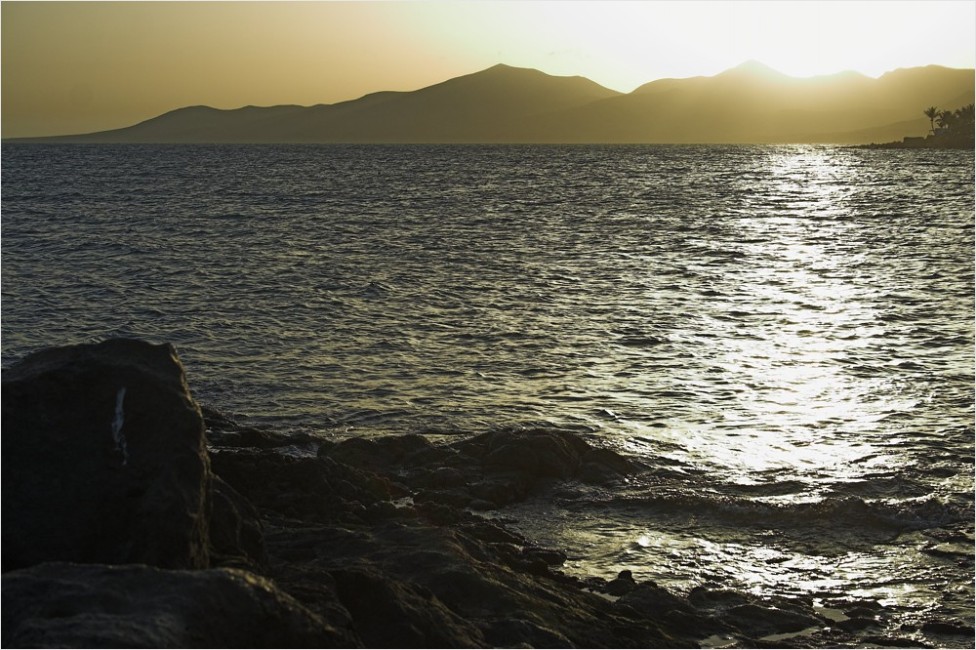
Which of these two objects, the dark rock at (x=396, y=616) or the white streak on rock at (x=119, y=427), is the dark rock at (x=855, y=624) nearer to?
the dark rock at (x=396, y=616)

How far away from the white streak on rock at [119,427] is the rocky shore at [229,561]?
0.01 metres

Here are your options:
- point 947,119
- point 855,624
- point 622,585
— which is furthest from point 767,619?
→ point 947,119

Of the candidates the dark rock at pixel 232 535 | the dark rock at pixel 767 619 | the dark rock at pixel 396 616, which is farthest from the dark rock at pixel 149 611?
the dark rock at pixel 767 619

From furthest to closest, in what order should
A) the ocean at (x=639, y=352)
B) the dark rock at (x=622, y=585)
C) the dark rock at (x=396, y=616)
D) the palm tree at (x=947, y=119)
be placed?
the palm tree at (x=947, y=119), the ocean at (x=639, y=352), the dark rock at (x=622, y=585), the dark rock at (x=396, y=616)

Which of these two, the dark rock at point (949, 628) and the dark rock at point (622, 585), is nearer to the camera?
the dark rock at point (949, 628)

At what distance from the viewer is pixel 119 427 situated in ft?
21.9

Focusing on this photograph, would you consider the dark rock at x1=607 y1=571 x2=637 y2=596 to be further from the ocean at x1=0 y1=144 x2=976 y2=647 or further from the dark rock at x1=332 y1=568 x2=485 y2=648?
the dark rock at x1=332 y1=568 x2=485 y2=648

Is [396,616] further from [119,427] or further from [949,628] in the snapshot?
[949,628]

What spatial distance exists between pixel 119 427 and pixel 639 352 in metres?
14.3

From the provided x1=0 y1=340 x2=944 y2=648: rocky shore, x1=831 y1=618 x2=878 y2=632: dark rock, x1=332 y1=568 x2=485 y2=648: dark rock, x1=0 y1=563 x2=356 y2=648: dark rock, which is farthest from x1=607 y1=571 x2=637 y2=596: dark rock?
x1=0 y1=563 x2=356 y2=648: dark rock

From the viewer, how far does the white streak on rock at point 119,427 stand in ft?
21.6

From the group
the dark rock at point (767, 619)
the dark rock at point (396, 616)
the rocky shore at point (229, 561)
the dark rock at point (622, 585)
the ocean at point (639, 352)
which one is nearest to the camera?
the rocky shore at point (229, 561)

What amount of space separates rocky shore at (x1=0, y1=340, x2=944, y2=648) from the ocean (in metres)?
0.97

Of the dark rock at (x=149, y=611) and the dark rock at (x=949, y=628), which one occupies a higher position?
the dark rock at (x=149, y=611)
